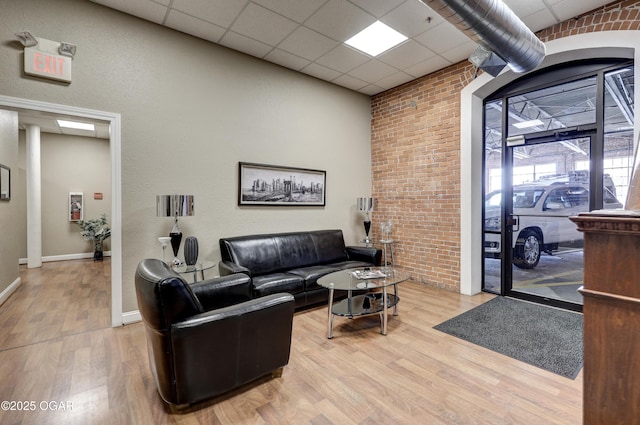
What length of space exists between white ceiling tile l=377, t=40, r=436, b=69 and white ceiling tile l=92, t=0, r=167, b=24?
107 inches

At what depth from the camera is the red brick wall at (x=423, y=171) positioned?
14.4 feet

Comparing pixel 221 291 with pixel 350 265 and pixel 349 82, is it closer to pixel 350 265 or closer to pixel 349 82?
pixel 350 265

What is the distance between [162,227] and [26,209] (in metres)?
4.98

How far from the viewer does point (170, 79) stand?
3492mm

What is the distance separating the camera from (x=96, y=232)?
7066 mm

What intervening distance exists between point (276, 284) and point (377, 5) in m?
3.15

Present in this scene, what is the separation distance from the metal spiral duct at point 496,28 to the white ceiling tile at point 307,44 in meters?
1.68

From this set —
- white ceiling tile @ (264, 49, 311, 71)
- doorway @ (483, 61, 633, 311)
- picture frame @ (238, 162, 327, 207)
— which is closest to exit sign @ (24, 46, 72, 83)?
picture frame @ (238, 162, 327, 207)

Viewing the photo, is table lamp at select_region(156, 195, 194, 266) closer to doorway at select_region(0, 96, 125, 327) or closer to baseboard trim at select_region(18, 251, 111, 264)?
doorway at select_region(0, 96, 125, 327)

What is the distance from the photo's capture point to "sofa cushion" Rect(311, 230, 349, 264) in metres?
4.54

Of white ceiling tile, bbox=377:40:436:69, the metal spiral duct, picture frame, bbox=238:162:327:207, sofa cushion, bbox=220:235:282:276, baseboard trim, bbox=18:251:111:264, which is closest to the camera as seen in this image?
the metal spiral duct

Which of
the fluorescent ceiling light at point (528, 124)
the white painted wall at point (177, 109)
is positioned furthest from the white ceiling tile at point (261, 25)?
the fluorescent ceiling light at point (528, 124)

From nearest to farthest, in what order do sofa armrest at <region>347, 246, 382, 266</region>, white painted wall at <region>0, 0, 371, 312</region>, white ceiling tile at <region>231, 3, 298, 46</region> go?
white painted wall at <region>0, 0, 371, 312</region>
white ceiling tile at <region>231, 3, 298, 46</region>
sofa armrest at <region>347, 246, 382, 266</region>

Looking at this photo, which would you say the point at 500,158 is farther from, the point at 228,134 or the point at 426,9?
the point at 228,134
